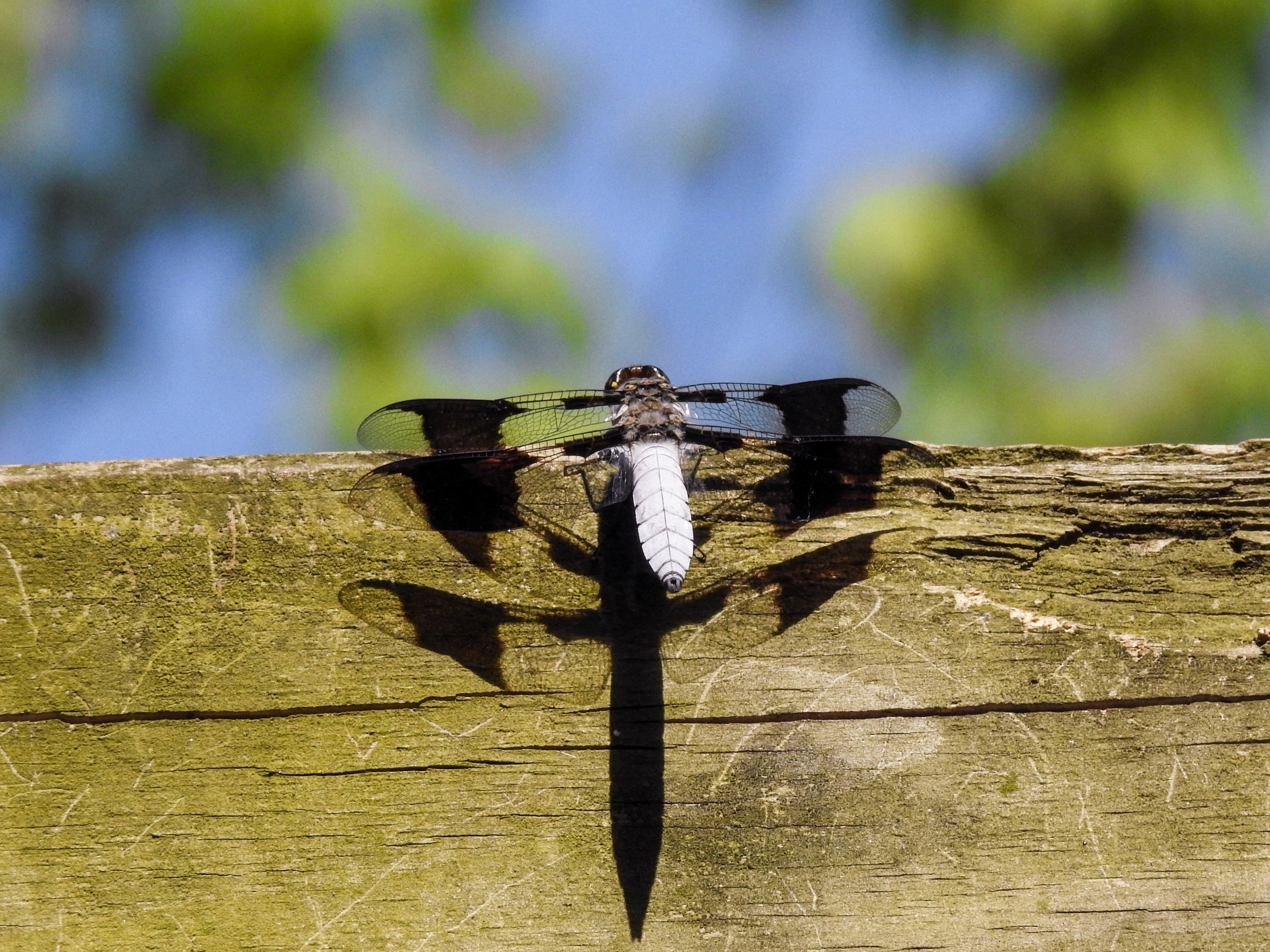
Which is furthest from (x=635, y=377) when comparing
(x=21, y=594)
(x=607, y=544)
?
(x=21, y=594)

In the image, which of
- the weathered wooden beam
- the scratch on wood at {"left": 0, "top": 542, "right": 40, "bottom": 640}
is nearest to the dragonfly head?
the weathered wooden beam

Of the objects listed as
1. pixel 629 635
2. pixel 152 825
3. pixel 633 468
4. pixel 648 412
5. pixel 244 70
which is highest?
pixel 244 70

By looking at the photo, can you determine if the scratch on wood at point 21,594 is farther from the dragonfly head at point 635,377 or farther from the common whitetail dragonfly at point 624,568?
the dragonfly head at point 635,377

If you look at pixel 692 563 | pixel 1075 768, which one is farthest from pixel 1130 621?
pixel 692 563

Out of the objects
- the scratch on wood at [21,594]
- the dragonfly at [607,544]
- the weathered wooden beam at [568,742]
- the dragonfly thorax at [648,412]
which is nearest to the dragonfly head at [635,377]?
the dragonfly thorax at [648,412]

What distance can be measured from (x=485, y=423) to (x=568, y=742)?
0.69 metres

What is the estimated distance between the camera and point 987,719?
1.17 meters

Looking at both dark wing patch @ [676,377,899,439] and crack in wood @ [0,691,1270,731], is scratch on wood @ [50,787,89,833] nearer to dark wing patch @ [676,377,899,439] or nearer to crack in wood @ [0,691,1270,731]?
crack in wood @ [0,691,1270,731]

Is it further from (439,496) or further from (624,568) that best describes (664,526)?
(439,496)

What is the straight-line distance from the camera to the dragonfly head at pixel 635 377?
5.81 feet

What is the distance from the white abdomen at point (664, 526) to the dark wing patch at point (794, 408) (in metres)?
0.35

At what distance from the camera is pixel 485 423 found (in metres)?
1.67

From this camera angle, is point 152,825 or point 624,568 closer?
point 152,825

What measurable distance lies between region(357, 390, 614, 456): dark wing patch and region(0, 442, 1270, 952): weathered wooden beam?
0.96ft
